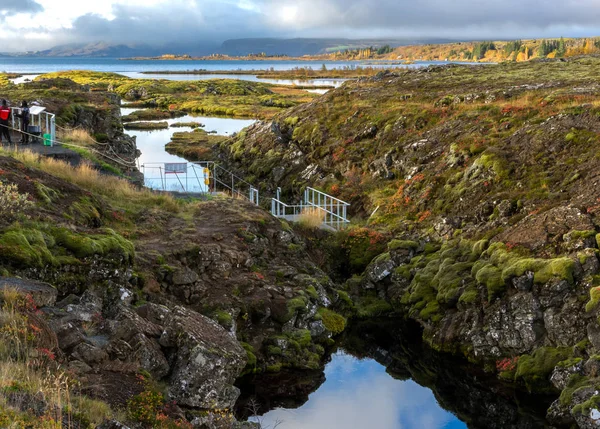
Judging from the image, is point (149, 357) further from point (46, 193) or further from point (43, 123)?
point (43, 123)

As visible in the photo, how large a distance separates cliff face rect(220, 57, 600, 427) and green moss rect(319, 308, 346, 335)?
2.43m

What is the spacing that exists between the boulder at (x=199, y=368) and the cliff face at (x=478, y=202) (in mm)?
9751

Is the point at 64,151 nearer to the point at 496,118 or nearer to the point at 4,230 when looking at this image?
the point at 4,230

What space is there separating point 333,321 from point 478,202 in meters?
10.6

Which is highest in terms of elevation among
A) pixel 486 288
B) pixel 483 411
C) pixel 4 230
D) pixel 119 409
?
pixel 4 230

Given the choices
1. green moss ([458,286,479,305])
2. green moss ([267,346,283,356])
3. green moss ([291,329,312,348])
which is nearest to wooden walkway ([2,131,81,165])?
green moss ([291,329,312,348])

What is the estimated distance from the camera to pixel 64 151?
1467 inches

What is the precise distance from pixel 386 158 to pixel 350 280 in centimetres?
1363

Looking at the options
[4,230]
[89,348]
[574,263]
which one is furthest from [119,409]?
[574,263]

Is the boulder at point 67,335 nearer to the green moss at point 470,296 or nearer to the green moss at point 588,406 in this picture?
the green moss at point 588,406

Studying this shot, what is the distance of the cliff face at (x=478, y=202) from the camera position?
22703 mm

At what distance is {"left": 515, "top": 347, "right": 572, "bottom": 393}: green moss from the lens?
69.8 ft

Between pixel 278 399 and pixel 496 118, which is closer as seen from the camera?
pixel 278 399

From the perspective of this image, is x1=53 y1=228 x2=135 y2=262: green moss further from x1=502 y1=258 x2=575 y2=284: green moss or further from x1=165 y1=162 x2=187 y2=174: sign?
x1=165 y1=162 x2=187 y2=174: sign
